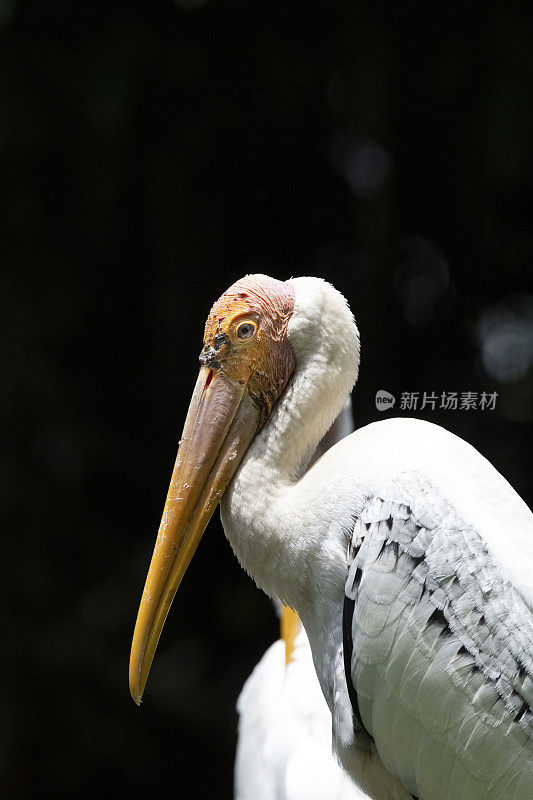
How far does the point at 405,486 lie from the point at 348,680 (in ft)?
0.85

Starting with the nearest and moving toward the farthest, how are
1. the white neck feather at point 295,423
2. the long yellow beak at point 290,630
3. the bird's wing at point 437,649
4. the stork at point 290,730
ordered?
the bird's wing at point 437,649, the white neck feather at point 295,423, the stork at point 290,730, the long yellow beak at point 290,630

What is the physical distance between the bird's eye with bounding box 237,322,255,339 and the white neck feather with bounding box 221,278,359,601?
5 cm

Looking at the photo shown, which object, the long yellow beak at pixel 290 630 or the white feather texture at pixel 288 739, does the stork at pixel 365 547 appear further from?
the long yellow beak at pixel 290 630

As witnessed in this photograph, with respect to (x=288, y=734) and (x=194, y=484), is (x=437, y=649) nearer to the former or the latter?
(x=194, y=484)

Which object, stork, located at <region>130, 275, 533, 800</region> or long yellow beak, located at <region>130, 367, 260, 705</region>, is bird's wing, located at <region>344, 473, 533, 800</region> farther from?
long yellow beak, located at <region>130, 367, 260, 705</region>

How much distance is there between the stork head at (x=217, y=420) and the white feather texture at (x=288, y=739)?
397 millimetres

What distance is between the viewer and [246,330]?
1090mm

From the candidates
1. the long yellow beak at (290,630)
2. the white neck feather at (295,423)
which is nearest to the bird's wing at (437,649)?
the white neck feather at (295,423)

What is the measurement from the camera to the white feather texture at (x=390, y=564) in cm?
91

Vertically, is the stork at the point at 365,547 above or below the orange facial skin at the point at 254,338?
below

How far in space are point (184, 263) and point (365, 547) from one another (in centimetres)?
93

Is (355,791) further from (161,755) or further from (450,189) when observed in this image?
(450,189)

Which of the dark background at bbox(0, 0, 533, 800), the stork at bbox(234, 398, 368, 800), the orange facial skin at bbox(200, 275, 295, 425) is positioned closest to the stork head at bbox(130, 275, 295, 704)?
the orange facial skin at bbox(200, 275, 295, 425)

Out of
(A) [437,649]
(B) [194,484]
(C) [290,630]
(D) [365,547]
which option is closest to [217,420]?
(B) [194,484]
